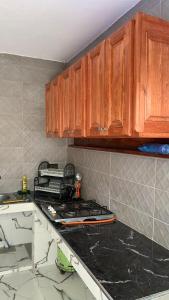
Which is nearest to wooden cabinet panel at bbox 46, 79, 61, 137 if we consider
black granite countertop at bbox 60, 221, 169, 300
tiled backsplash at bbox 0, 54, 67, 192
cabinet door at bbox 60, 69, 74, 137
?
cabinet door at bbox 60, 69, 74, 137

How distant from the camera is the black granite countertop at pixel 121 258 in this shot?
40.1 inches

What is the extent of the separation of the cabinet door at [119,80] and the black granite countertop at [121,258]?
26.6 inches

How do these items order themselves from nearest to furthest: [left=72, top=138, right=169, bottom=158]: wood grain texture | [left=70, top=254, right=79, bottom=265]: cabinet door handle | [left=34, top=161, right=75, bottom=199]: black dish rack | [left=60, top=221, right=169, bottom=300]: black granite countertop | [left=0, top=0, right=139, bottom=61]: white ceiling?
[left=60, top=221, right=169, bottom=300]: black granite countertop
[left=70, top=254, right=79, bottom=265]: cabinet door handle
[left=72, top=138, right=169, bottom=158]: wood grain texture
[left=0, top=0, right=139, bottom=61]: white ceiling
[left=34, top=161, right=75, bottom=199]: black dish rack

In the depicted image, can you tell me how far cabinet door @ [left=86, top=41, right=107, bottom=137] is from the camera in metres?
1.38

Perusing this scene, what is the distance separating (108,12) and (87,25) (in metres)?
0.24

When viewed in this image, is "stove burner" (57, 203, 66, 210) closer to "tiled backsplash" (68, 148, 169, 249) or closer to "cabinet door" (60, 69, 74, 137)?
"tiled backsplash" (68, 148, 169, 249)

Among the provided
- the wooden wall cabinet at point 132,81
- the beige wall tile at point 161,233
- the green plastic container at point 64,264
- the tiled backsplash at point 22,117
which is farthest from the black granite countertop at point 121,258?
the tiled backsplash at point 22,117

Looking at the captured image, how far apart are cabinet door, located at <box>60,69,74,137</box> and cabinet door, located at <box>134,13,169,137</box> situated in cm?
85

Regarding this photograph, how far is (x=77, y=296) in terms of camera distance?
1989 millimetres

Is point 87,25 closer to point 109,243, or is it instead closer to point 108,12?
point 108,12

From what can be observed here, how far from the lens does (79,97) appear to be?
1702mm

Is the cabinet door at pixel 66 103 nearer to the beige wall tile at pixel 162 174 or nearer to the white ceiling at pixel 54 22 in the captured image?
the white ceiling at pixel 54 22

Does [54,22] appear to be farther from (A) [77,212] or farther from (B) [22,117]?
(A) [77,212]

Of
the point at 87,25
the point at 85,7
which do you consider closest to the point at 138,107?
the point at 85,7
